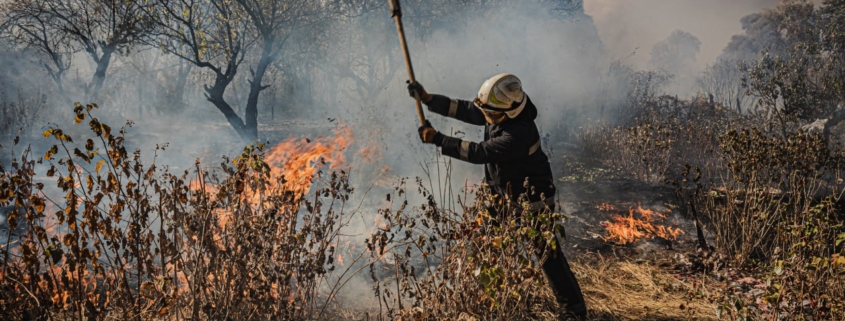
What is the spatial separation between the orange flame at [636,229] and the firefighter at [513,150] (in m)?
2.17

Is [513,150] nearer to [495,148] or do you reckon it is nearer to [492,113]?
[495,148]

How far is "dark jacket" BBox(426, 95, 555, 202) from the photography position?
3062 millimetres

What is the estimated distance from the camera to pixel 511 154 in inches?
121

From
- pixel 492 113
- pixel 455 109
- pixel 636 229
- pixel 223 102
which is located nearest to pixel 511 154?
pixel 492 113

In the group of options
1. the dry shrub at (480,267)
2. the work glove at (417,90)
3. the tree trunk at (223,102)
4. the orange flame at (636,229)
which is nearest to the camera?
the dry shrub at (480,267)

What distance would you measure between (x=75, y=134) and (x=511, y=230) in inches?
621

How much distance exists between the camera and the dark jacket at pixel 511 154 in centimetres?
Answer: 306

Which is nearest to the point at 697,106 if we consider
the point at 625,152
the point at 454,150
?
the point at 625,152

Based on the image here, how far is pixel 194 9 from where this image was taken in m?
11.2

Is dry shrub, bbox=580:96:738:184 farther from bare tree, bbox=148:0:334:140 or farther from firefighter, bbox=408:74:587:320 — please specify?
bare tree, bbox=148:0:334:140

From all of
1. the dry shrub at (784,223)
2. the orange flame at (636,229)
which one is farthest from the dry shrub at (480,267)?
the orange flame at (636,229)

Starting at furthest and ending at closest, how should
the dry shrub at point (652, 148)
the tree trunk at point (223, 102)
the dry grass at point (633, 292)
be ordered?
the tree trunk at point (223, 102) < the dry shrub at point (652, 148) < the dry grass at point (633, 292)

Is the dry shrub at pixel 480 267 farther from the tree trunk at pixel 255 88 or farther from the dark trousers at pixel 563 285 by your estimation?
the tree trunk at pixel 255 88

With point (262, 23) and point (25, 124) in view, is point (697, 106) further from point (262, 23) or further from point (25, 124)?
point (25, 124)
